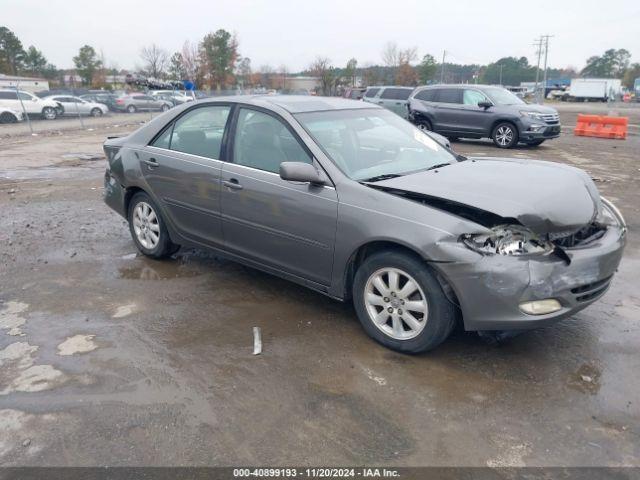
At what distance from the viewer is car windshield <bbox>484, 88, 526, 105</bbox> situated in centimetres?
1497

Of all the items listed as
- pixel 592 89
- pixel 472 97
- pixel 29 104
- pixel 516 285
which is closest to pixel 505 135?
pixel 472 97

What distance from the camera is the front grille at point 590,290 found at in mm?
3342

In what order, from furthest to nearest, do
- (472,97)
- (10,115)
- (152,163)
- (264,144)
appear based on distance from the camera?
(10,115) < (472,97) < (152,163) < (264,144)

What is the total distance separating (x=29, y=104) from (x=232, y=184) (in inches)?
1112

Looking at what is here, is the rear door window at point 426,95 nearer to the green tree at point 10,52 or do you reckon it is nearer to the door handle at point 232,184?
the door handle at point 232,184

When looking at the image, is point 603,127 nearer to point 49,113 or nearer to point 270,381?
point 270,381

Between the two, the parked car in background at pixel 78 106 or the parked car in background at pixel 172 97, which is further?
the parked car in background at pixel 172 97

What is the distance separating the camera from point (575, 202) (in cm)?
361

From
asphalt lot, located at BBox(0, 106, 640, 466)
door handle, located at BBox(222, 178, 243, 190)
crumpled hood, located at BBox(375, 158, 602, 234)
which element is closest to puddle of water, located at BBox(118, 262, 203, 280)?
asphalt lot, located at BBox(0, 106, 640, 466)

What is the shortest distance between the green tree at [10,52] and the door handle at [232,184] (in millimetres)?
82584

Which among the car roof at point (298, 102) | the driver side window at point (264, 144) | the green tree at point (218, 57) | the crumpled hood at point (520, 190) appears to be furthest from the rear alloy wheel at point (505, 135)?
the green tree at point (218, 57)

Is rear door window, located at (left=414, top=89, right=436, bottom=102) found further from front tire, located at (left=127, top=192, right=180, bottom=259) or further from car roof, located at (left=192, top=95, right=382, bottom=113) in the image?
front tire, located at (left=127, top=192, right=180, bottom=259)

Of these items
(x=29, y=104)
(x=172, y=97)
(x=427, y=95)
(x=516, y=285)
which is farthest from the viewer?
(x=172, y=97)

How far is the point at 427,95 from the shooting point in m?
16.4
